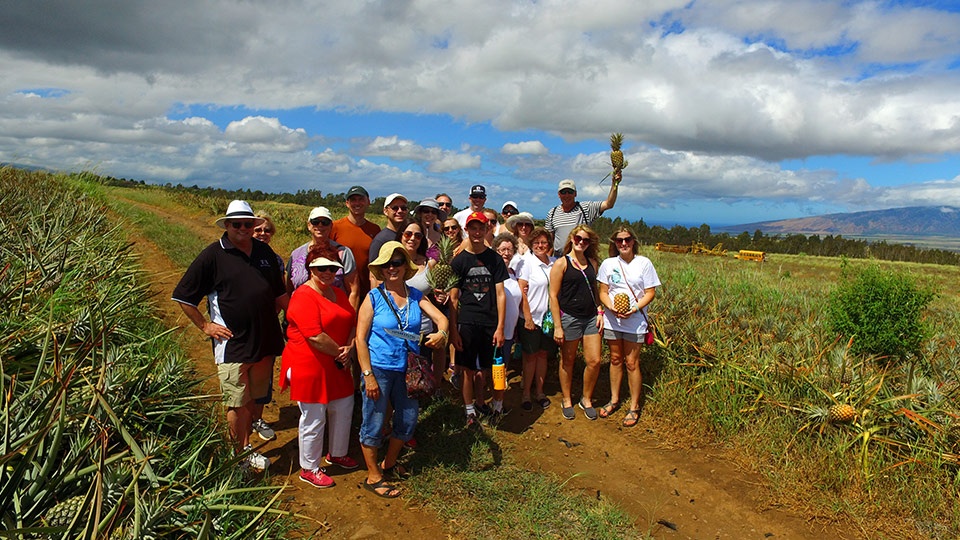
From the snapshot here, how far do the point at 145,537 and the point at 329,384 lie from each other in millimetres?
1672

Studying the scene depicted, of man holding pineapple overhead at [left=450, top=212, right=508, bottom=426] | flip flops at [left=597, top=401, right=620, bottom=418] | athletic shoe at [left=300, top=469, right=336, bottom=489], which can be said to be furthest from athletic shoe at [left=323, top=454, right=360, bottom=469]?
flip flops at [left=597, top=401, right=620, bottom=418]

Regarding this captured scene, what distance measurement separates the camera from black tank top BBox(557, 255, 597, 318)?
5.53 metres

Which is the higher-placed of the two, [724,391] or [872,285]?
[872,285]

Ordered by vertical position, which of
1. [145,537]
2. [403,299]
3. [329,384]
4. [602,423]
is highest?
[403,299]

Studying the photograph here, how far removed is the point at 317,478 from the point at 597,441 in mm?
2748

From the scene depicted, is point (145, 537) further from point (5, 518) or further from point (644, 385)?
point (644, 385)

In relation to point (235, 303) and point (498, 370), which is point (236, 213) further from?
point (498, 370)

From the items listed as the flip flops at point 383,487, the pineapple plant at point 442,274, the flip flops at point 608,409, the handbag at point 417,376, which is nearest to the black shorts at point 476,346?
the pineapple plant at point 442,274

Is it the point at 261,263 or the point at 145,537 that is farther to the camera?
the point at 261,263

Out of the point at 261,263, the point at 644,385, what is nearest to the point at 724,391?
the point at 644,385

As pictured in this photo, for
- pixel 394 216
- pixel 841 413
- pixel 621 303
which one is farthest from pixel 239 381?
pixel 841 413

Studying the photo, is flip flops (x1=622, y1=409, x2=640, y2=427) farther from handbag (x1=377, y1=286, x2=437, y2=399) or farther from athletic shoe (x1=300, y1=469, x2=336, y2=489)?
athletic shoe (x1=300, y1=469, x2=336, y2=489)

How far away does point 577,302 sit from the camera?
553 centimetres

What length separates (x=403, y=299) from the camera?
162 inches
